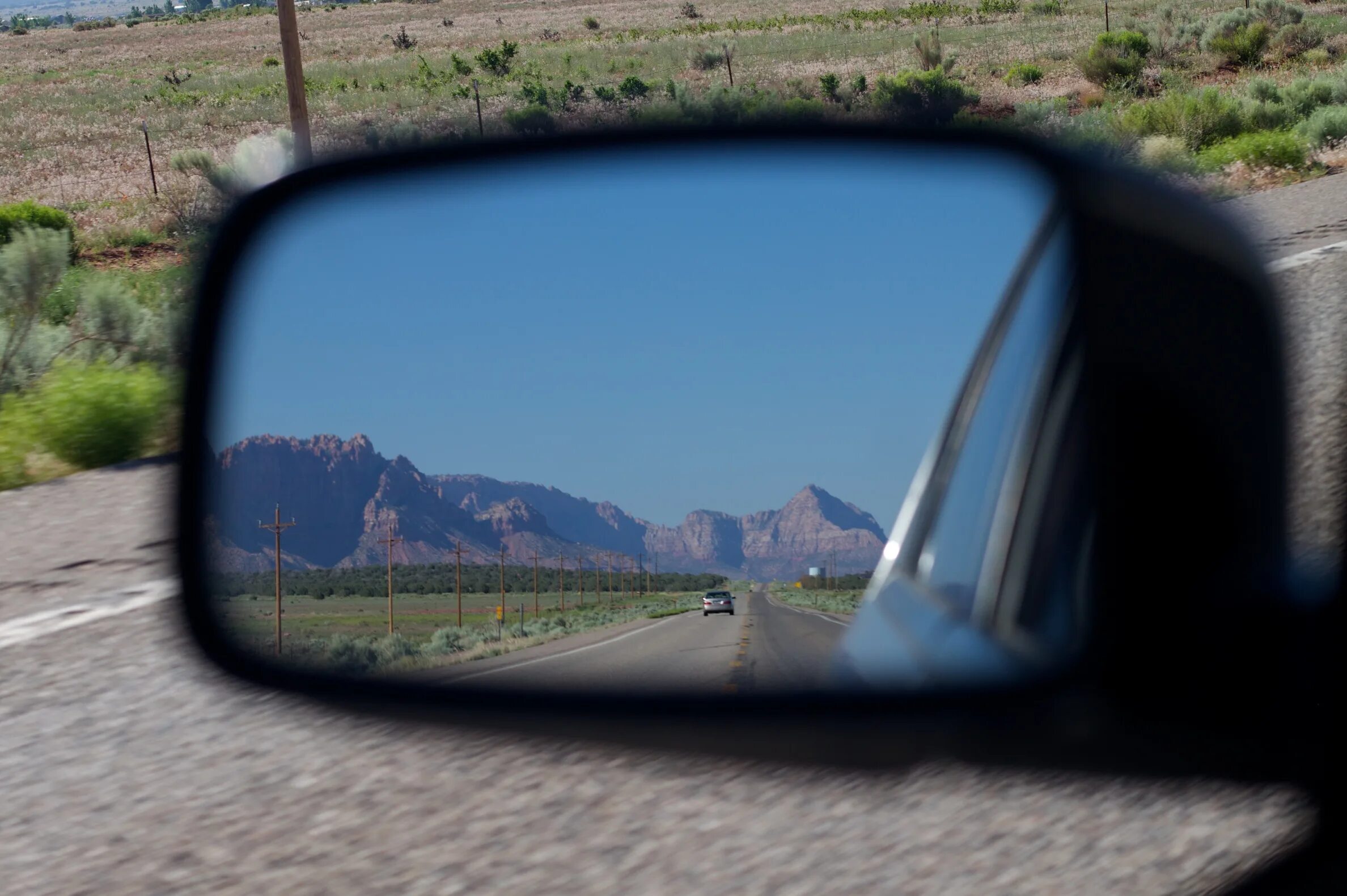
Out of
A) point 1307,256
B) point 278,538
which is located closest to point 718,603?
point 278,538

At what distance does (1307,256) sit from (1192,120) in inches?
831

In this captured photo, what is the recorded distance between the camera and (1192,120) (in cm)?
2264

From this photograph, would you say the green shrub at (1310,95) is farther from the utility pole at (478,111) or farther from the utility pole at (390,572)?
the utility pole at (390,572)

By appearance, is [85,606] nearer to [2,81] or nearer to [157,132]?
[157,132]

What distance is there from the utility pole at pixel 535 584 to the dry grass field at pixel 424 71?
62.0 ft

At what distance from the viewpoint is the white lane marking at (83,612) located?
12.7 ft

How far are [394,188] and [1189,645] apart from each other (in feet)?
4.99

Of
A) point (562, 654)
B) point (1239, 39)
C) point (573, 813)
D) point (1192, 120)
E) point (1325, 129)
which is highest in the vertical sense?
point (1239, 39)

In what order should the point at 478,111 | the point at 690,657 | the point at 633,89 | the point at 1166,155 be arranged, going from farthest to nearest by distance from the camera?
1. the point at 633,89
2. the point at 478,111
3. the point at 1166,155
4. the point at 690,657

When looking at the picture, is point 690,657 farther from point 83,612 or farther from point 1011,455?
point 83,612

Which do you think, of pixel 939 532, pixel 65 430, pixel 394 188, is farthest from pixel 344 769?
pixel 65 430

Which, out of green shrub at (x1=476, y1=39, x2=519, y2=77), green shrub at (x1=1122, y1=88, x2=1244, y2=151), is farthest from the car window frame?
green shrub at (x1=476, y1=39, x2=519, y2=77)

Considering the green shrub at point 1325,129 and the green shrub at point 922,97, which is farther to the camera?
the green shrub at point 922,97

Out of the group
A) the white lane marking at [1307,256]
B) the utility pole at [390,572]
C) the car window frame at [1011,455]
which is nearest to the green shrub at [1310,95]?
the white lane marking at [1307,256]
